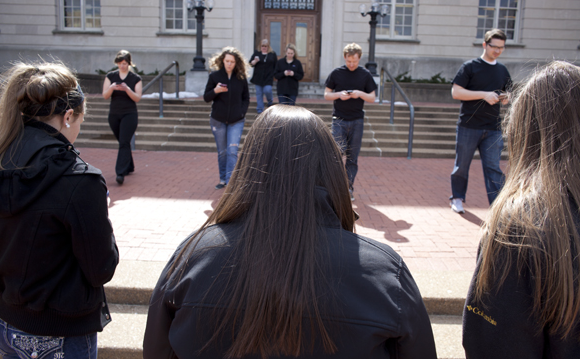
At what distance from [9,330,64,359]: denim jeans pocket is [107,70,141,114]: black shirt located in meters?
5.26

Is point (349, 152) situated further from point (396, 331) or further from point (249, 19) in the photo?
point (249, 19)

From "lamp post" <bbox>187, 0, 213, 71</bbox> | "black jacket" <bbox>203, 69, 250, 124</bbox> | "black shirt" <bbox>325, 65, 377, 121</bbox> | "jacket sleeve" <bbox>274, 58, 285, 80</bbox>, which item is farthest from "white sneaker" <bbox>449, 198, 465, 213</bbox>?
"lamp post" <bbox>187, 0, 213, 71</bbox>

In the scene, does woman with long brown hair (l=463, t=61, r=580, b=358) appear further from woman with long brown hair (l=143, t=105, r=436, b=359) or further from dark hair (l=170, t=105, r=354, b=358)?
dark hair (l=170, t=105, r=354, b=358)

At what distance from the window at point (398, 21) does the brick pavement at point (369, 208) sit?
11511mm

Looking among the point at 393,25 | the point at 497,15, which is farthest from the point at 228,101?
the point at 497,15

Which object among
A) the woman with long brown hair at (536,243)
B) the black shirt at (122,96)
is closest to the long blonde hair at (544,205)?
the woman with long brown hair at (536,243)

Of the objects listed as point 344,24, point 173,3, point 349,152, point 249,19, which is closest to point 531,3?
point 344,24

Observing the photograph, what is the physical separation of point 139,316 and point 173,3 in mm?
17915

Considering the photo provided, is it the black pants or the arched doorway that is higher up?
the arched doorway

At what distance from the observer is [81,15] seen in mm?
19188

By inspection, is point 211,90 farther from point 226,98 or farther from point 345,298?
point 345,298

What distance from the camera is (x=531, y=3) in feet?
62.2

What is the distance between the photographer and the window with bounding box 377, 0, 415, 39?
18953 millimetres

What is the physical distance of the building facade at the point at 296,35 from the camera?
1842 cm
